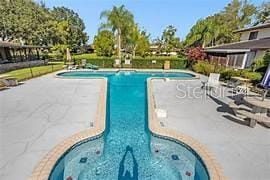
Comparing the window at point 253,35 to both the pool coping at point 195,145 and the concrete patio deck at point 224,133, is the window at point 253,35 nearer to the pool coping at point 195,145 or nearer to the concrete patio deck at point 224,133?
the concrete patio deck at point 224,133

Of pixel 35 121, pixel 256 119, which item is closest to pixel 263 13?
pixel 256 119

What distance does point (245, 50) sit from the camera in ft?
62.0

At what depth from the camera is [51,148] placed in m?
5.63

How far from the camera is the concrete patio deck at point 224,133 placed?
15.9ft

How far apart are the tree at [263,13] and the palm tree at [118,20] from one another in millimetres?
27293

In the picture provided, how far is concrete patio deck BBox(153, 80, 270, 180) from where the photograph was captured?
4.86 meters

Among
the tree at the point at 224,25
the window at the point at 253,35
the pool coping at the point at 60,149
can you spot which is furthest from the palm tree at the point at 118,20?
the pool coping at the point at 60,149

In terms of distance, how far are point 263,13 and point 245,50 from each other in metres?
29.9

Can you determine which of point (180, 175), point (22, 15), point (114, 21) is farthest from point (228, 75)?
point (22, 15)

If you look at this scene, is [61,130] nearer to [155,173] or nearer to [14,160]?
[14,160]

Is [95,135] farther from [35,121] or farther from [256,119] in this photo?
[256,119]

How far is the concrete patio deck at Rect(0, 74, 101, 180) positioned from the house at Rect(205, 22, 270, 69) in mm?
15738

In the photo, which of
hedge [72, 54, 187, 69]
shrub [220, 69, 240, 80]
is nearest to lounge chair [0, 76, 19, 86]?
hedge [72, 54, 187, 69]

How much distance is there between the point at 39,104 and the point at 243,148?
30.3 feet
